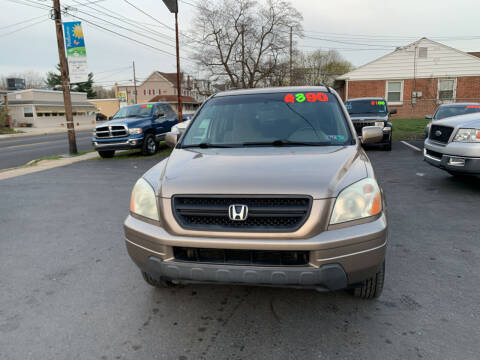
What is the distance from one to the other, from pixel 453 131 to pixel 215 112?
4.39 m

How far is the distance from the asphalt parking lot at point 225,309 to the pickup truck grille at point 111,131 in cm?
789

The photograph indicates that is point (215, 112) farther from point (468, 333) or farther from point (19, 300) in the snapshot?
point (468, 333)

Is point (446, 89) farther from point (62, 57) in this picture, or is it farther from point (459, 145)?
point (62, 57)

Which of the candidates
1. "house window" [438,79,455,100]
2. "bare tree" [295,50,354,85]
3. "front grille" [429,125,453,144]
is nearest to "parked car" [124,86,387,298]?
"front grille" [429,125,453,144]

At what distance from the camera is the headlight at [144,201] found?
8.39ft

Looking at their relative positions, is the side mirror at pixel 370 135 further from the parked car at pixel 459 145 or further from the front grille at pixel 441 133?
the front grille at pixel 441 133

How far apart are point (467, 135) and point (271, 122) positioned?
4066mm

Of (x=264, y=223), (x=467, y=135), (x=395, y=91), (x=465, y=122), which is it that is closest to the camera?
(x=264, y=223)

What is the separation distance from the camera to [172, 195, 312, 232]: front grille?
2268mm

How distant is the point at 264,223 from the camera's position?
231 cm

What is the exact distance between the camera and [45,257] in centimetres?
400

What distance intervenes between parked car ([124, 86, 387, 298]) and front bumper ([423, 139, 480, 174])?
13.0 feet

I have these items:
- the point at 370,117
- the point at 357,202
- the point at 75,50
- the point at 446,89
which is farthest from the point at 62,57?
the point at 446,89

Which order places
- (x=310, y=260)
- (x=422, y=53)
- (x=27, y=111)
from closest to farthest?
1. (x=310, y=260)
2. (x=422, y=53)
3. (x=27, y=111)
